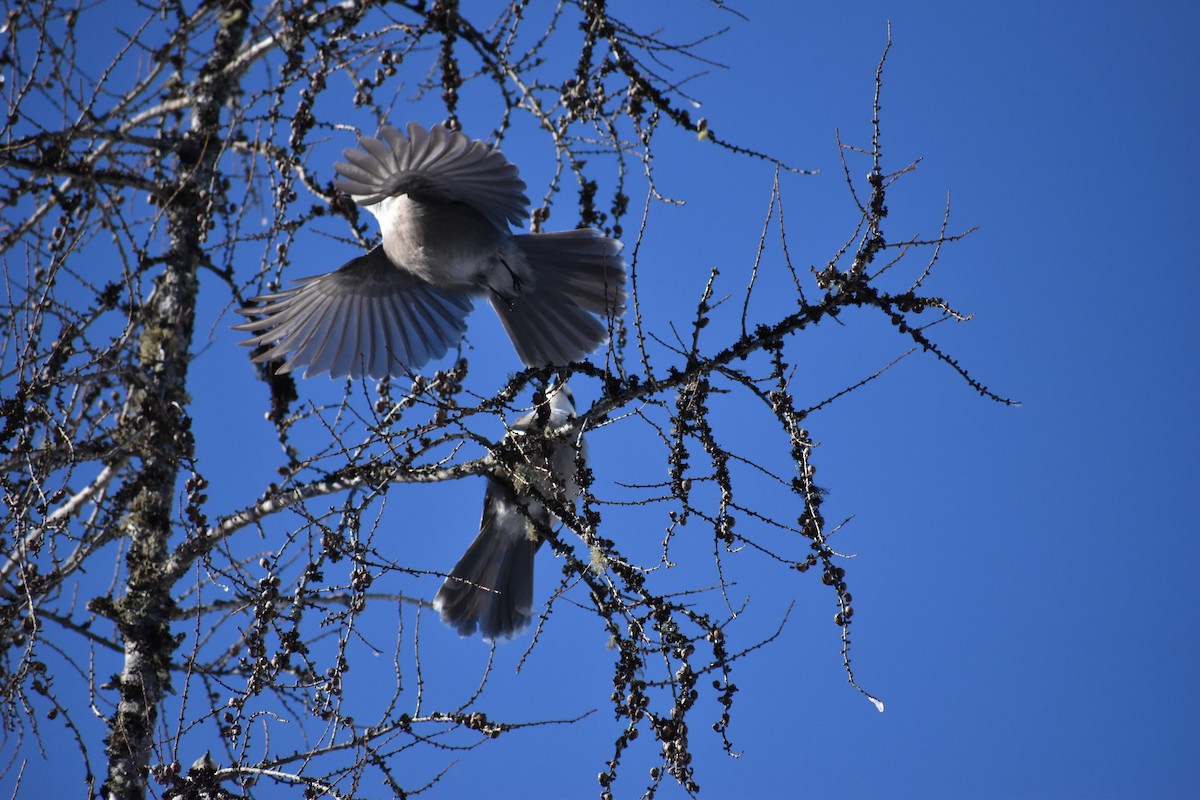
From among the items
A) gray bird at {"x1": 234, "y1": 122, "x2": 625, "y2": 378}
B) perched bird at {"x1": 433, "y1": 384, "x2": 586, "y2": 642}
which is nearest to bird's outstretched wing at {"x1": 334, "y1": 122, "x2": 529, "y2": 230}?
gray bird at {"x1": 234, "y1": 122, "x2": 625, "y2": 378}

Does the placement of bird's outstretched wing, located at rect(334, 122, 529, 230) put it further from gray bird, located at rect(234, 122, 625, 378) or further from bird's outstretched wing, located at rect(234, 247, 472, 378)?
bird's outstretched wing, located at rect(234, 247, 472, 378)

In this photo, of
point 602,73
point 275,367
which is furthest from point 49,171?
point 602,73

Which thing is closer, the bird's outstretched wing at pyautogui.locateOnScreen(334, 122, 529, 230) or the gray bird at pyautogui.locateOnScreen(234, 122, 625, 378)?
the bird's outstretched wing at pyautogui.locateOnScreen(334, 122, 529, 230)

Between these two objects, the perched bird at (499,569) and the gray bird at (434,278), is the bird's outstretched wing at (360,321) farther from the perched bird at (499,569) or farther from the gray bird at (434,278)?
the perched bird at (499,569)

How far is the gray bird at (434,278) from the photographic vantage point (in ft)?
12.7

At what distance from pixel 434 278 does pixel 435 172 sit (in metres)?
0.50

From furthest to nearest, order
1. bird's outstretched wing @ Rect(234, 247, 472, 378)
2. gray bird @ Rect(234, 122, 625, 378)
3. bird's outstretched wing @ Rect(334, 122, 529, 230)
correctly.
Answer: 1. bird's outstretched wing @ Rect(234, 247, 472, 378)
2. gray bird @ Rect(234, 122, 625, 378)
3. bird's outstretched wing @ Rect(334, 122, 529, 230)

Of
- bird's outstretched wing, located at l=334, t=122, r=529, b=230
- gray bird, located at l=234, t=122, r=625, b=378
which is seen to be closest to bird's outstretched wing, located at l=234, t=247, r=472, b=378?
gray bird, located at l=234, t=122, r=625, b=378

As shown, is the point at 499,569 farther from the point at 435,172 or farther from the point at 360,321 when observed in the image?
the point at 435,172

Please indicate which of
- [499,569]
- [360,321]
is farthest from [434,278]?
[499,569]

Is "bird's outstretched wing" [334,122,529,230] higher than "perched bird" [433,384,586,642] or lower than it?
higher

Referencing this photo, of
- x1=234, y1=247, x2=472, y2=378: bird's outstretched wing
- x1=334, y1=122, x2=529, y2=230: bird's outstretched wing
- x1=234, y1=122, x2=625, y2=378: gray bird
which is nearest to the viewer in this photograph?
x1=334, y1=122, x2=529, y2=230: bird's outstretched wing

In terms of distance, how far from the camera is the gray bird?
3.88 metres

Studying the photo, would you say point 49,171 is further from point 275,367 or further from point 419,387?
point 419,387
